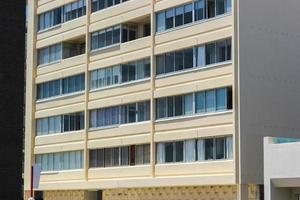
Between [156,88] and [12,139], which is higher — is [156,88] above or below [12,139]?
above

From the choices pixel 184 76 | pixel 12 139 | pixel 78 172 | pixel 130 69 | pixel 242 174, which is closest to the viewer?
pixel 12 139

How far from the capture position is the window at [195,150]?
43.5 meters

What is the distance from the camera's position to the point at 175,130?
46531mm

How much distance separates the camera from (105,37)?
5341 centimetres

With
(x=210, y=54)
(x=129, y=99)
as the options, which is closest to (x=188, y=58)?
(x=210, y=54)

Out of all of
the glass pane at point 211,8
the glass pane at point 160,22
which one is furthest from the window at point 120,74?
the glass pane at point 211,8

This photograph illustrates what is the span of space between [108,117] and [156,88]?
5.40 metres

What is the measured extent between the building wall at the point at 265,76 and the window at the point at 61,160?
15.3 meters

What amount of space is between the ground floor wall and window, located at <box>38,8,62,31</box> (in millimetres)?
12441

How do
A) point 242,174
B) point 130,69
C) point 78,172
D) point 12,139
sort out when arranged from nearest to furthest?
point 12,139 < point 242,174 < point 130,69 < point 78,172

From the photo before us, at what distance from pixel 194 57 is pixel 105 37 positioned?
31.5 ft

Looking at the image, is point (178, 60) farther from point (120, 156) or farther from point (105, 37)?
point (105, 37)

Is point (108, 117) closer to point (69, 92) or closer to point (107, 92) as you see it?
point (107, 92)

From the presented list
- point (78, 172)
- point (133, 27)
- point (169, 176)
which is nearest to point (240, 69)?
point (169, 176)
